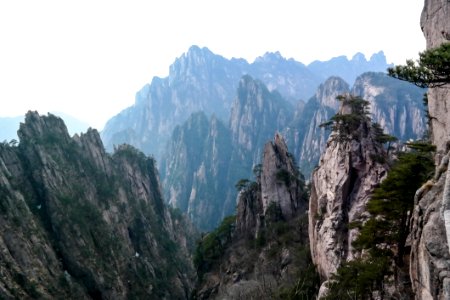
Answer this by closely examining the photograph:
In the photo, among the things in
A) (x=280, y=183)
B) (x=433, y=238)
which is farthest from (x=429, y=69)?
(x=280, y=183)

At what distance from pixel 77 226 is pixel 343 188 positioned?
161ft

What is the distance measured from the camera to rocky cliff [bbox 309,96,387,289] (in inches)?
1465

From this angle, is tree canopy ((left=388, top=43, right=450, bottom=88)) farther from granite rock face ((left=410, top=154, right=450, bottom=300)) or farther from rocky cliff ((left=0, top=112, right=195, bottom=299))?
rocky cliff ((left=0, top=112, right=195, bottom=299))

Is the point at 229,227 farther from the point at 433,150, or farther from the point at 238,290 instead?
the point at 433,150

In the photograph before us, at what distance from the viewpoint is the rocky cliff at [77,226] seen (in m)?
56.6

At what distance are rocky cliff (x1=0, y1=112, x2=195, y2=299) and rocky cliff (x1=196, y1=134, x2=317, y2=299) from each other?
1674 centimetres

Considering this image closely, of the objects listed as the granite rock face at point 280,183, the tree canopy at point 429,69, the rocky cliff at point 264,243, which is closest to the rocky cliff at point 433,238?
the tree canopy at point 429,69

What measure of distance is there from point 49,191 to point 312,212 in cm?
4755

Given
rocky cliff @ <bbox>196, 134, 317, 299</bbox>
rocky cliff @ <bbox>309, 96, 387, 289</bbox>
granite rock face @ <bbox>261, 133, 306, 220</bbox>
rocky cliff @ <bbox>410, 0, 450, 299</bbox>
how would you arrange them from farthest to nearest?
granite rock face @ <bbox>261, 133, 306, 220</bbox>, rocky cliff @ <bbox>196, 134, 317, 299</bbox>, rocky cliff @ <bbox>309, 96, 387, 289</bbox>, rocky cliff @ <bbox>410, 0, 450, 299</bbox>

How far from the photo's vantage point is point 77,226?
230 ft

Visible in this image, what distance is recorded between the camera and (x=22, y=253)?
182 feet

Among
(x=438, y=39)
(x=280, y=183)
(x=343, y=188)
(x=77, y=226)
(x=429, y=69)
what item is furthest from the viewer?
(x=77, y=226)

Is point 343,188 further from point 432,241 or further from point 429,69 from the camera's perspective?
point 432,241

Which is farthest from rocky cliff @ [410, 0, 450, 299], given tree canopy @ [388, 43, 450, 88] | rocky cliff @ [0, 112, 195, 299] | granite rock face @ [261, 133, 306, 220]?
rocky cliff @ [0, 112, 195, 299]
